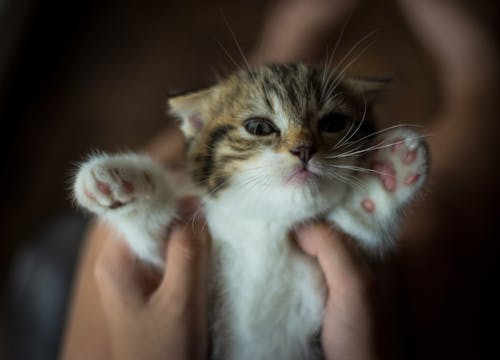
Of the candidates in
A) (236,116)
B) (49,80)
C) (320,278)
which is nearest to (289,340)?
(320,278)

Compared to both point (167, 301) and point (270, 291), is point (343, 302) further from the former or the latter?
point (167, 301)

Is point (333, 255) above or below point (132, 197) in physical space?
below

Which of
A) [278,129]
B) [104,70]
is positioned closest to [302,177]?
[278,129]

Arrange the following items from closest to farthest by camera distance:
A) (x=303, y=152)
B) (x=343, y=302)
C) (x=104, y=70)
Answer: (x=303, y=152), (x=343, y=302), (x=104, y=70)

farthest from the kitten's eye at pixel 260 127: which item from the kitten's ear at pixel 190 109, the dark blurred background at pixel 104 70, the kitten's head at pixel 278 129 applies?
A: the dark blurred background at pixel 104 70

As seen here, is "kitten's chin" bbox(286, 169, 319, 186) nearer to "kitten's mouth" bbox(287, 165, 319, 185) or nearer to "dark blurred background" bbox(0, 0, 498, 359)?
"kitten's mouth" bbox(287, 165, 319, 185)

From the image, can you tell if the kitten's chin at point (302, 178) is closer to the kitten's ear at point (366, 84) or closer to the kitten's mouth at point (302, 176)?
the kitten's mouth at point (302, 176)

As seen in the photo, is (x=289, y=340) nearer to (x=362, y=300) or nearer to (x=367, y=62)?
(x=362, y=300)
